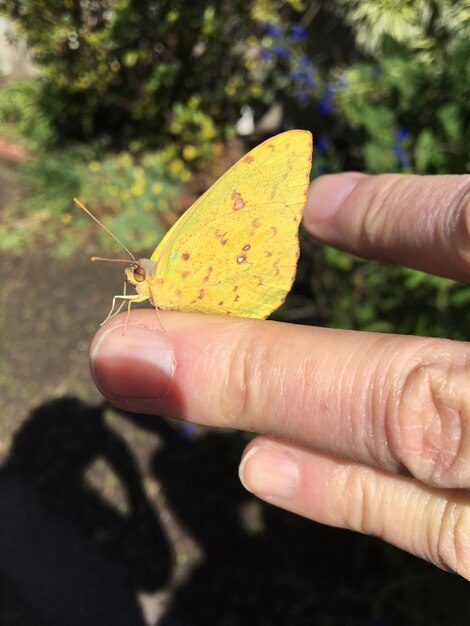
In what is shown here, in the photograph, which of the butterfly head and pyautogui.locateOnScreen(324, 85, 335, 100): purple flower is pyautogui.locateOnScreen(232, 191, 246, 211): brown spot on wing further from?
pyautogui.locateOnScreen(324, 85, 335, 100): purple flower

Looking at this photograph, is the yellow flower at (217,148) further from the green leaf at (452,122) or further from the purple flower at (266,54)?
the green leaf at (452,122)

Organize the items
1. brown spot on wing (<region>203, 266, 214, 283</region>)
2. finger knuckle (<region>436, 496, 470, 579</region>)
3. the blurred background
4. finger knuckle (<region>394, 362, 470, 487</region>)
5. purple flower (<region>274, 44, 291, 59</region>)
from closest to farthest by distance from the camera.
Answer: finger knuckle (<region>394, 362, 470, 487</region>) < finger knuckle (<region>436, 496, 470, 579</region>) < brown spot on wing (<region>203, 266, 214, 283</region>) < the blurred background < purple flower (<region>274, 44, 291, 59</region>)

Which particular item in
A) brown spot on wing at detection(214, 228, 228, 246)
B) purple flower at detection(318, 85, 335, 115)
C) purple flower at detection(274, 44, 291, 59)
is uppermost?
purple flower at detection(274, 44, 291, 59)

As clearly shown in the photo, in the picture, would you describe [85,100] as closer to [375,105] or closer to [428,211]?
[375,105]

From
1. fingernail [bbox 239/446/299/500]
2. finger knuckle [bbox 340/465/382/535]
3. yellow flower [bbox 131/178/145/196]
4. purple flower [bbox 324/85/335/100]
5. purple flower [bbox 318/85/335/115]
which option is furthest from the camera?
yellow flower [bbox 131/178/145/196]

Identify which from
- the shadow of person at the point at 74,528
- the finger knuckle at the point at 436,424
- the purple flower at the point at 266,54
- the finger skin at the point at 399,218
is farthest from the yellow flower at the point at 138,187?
the finger knuckle at the point at 436,424

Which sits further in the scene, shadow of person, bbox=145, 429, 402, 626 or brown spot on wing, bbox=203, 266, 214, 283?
shadow of person, bbox=145, 429, 402, 626

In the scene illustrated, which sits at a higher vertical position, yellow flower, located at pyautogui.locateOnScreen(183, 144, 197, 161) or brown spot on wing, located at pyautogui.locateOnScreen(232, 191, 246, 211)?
yellow flower, located at pyautogui.locateOnScreen(183, 144, 197, 161)

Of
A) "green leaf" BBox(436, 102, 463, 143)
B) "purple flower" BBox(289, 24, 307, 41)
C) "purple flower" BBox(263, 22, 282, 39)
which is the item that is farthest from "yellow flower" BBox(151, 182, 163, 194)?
"green leaf" BBox(436, 102, 463, 143)
